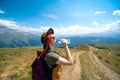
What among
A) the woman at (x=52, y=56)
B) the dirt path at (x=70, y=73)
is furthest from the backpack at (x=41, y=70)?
the dirt path at (x=70, y=73)

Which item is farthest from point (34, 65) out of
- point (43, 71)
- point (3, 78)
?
point (3, 78)

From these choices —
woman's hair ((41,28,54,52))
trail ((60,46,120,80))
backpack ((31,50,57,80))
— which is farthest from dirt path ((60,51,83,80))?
backpack ((31,50,57,80))

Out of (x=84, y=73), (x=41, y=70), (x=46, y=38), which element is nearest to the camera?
(x=41, y=70)

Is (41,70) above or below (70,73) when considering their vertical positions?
above

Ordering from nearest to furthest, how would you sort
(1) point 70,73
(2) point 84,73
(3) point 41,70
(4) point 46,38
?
(3) point 41,70 < (4) point 46,38 < (1) point 70,73 < (2) point 84,73

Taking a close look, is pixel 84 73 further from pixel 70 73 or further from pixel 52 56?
pixel 52 56

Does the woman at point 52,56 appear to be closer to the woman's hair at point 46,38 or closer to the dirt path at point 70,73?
the woman's hair at point 46,38

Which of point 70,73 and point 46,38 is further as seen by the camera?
point 70,73

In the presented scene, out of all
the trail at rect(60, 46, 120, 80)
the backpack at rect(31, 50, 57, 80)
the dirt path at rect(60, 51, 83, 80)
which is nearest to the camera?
the backpack at rect(31, 50, 57, 80)

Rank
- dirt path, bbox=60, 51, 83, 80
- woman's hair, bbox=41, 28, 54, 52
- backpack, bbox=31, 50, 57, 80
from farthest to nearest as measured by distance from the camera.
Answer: dirt path, bbox=60, 51, 83, 80, woman's hair, bbox=41, 28, 54, 52, backpack, bbox=31, 50, 57, 80

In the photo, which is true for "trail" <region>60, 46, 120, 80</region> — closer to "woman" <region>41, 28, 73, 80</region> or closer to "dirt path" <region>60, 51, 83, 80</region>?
"dirt path" <region>60, 51, 83, 80</region>

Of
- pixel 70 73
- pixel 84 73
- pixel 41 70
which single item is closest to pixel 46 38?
pixel 41 70

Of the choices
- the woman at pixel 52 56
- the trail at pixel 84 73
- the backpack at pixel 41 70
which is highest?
the woman at pixel 52 56

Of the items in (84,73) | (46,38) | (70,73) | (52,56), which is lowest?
(84,73)
